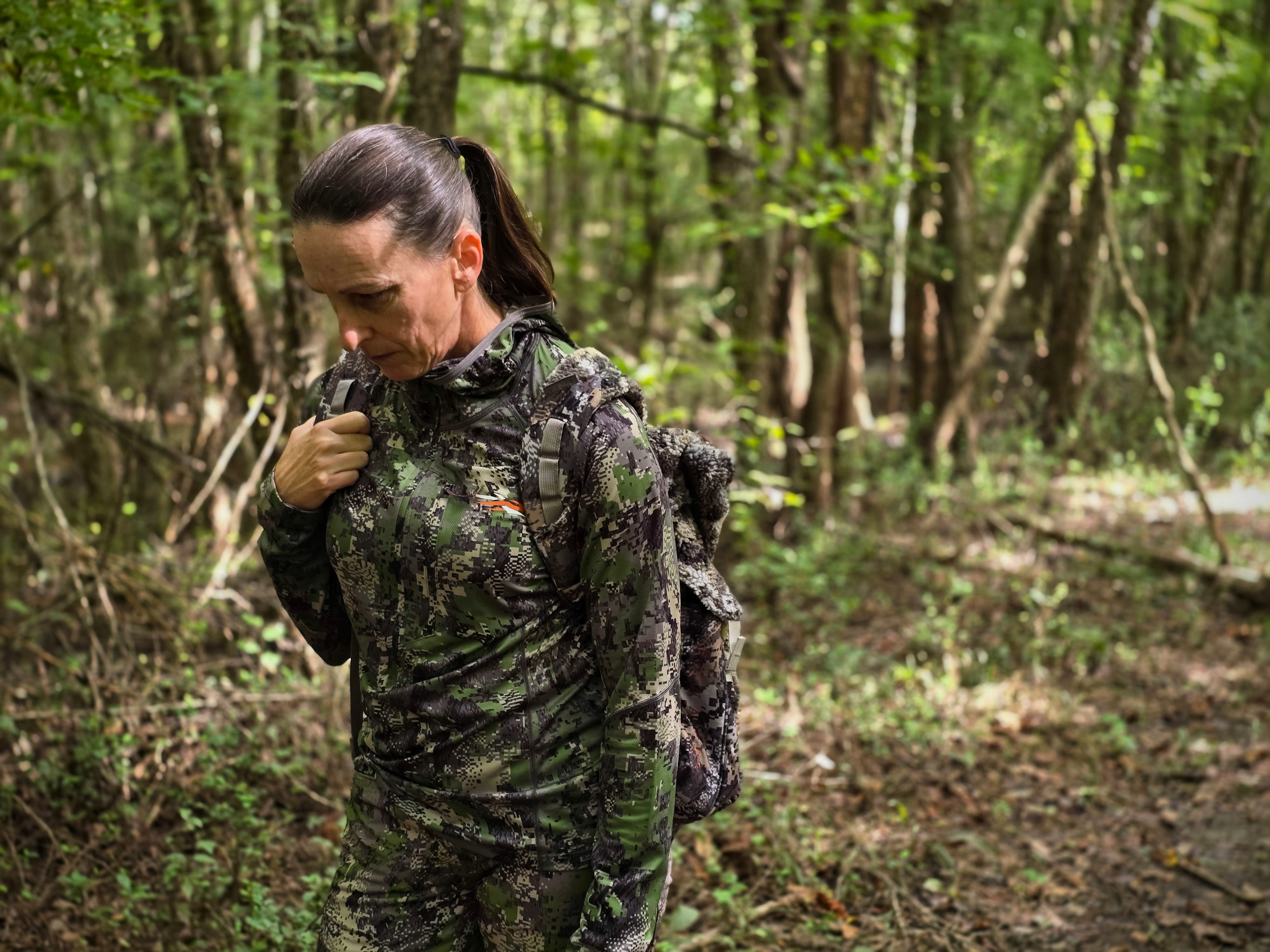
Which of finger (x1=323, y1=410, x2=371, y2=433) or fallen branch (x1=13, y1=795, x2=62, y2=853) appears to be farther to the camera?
fallen branch (x1=13, y1=795, x2=62, y2=853)

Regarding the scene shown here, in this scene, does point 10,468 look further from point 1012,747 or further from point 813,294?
point 813,294

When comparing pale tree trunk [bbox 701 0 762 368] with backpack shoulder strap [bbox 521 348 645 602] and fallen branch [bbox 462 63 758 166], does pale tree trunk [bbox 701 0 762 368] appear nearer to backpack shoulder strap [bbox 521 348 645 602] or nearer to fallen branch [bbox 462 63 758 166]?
fallen branch [bbox 462 63 758 166]

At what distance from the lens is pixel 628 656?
1942mm

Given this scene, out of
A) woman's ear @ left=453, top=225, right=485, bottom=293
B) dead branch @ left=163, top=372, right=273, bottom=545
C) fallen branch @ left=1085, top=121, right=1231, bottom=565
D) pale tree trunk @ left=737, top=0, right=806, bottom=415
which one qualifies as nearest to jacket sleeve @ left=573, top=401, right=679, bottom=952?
woman's ear @ left=453, top=225, right=485, bottom=293

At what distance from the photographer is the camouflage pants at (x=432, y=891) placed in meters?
2.05

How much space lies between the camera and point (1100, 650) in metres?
7.09

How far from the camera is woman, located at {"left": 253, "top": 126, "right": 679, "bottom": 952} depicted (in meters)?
1.90

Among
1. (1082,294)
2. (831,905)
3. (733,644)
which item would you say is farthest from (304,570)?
(1082,294)

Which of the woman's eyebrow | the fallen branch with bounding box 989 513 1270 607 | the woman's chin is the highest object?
the woman's eyebrow

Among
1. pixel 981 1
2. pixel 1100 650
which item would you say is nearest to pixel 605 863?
pixel 1100 650

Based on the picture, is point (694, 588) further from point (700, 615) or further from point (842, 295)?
point (842, 295)

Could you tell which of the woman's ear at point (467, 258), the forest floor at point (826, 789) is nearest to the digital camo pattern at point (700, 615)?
the woman's ear at point (467, 258)

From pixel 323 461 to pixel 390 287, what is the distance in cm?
39

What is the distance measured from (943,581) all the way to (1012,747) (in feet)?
8.77
